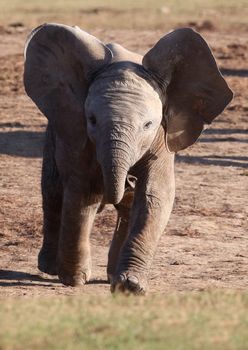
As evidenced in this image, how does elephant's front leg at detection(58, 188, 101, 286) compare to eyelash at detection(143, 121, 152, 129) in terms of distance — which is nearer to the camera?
eyelash at detection(143, 121, 152, 129)

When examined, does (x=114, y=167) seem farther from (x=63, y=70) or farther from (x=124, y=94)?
(x=63, y=70)

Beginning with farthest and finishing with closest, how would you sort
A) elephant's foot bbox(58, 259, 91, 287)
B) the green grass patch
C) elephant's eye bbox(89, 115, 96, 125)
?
elephant's foot bbox(58, 259, 91, 287) → elephant's eye bbox(89, 115, 96, 125) → the green grass patch

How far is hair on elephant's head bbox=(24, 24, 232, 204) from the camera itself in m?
8.98

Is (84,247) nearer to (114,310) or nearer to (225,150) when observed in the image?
(114,310)

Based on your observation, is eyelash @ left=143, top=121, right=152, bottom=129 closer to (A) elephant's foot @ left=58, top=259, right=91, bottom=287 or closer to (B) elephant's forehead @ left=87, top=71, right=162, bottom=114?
(B) elephant's forehead @ left=87, top=71, right=162, bottom=114

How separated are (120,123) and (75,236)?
1.15 metres

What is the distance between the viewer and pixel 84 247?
989 centimetres

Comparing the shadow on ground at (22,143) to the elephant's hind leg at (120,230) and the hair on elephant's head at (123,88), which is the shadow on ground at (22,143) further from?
the hair on elephant's head at (123,88)

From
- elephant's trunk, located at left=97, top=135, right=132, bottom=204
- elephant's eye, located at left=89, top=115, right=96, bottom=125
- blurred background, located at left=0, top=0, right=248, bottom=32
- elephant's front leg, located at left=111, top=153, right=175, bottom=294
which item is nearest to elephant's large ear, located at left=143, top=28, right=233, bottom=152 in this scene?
elephant's front leg, located at left=111, top=153, right=175, bottom=294

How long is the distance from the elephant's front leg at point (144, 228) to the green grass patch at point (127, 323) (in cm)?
105

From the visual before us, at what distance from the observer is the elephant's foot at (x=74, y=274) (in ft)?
32.8

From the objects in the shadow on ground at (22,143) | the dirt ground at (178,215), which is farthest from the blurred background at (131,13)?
the shadow on ground at (22,143)

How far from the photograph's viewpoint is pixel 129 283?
8.94 meters

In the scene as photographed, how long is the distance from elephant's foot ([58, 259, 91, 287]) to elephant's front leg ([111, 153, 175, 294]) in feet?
3.04
